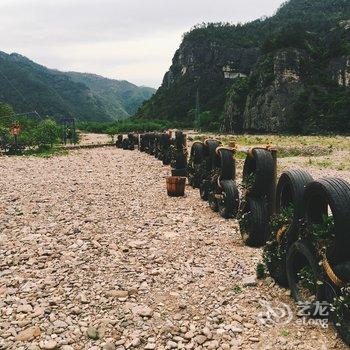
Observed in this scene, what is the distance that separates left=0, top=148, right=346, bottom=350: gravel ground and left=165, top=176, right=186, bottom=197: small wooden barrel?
1419 mm

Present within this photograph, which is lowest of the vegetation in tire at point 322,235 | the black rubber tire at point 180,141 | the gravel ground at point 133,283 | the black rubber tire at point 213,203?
the gravel ground at point 133,283

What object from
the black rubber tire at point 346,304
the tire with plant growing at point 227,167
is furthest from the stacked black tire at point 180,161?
the black rubber tire at point 346,304

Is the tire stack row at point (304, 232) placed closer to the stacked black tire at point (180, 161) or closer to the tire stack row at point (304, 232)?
the tire stack row at point (304, 232)

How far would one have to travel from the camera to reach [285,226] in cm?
625

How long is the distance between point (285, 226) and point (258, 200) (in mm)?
2063

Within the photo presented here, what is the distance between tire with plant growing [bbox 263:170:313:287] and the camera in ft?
19.4

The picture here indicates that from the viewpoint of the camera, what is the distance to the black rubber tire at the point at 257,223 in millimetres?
8016

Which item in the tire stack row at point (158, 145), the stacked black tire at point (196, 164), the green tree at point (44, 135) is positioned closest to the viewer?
the stacked black tire at point (196, 164)

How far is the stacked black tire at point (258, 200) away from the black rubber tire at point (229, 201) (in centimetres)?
193

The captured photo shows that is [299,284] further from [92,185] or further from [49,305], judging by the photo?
A: [92,185]

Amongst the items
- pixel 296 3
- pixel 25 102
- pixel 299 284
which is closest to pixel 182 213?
pixel 299 284

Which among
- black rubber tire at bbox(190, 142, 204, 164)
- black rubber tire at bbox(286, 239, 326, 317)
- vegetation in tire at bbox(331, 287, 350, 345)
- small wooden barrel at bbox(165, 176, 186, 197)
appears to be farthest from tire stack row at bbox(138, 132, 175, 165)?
vegetation in tire at bbox(331, 287, 350, 345)

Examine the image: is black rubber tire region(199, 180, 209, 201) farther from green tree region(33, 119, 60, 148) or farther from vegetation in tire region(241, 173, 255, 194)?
green tree region(33, 119, 60, 148)

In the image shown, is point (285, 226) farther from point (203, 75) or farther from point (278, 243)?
point (203, 75)
